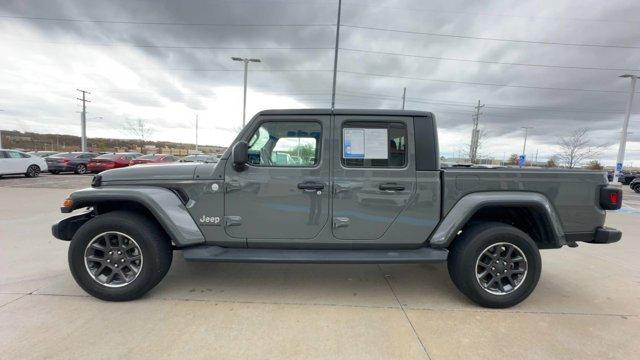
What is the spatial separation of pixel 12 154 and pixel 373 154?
19.7 m

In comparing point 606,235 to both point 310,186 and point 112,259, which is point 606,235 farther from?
point 112,259

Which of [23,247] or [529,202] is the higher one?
[529,202]

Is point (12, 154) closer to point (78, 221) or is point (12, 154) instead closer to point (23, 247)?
point (23, 247)

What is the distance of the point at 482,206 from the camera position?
10.1 ft

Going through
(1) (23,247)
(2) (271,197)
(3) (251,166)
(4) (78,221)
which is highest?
(3) (251,166)

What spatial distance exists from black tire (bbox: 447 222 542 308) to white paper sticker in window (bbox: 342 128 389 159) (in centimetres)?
122

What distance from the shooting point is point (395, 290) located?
137 inches

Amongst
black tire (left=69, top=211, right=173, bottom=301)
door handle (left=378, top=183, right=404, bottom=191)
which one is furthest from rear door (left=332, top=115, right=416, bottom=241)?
black tire (left=69, top=211, right=173, bottom=301)

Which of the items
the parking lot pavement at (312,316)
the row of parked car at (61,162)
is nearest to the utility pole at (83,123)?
the row of parked car at (61,162)

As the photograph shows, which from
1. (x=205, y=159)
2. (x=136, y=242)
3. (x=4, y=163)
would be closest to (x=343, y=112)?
(x=136, y=242)

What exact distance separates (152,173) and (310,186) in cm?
160

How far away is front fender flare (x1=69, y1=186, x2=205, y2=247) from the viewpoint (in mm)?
3037

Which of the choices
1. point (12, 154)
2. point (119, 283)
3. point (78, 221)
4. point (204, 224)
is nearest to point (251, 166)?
point (204, 224)

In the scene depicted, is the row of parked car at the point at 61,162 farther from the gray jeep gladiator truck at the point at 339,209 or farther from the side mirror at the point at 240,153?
the side mirror at the point at 240,153
